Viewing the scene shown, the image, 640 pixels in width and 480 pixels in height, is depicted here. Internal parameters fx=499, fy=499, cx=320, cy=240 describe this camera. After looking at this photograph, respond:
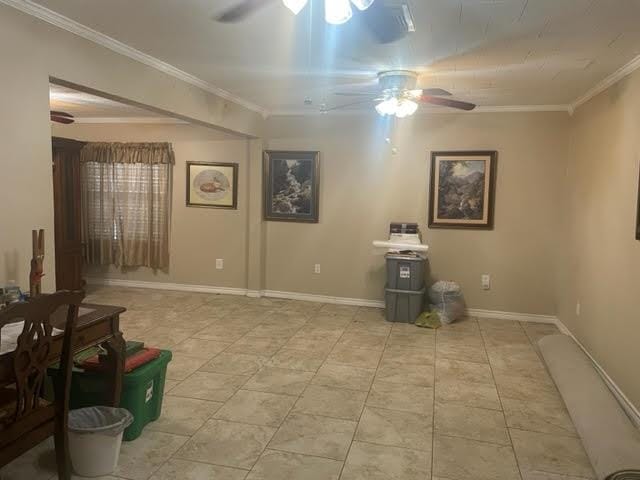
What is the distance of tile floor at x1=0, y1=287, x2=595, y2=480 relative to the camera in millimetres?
2520

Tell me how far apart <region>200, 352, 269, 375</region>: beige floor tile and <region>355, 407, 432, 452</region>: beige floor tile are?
1.05 metres

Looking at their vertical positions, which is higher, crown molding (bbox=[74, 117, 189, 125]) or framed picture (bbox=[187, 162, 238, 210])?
crown molding (bbox=[74, 117, 189, 125])

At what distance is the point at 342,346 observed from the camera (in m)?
4.38

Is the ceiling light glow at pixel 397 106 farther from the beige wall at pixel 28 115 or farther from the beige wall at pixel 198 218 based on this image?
the beige wall at pixel 198 218

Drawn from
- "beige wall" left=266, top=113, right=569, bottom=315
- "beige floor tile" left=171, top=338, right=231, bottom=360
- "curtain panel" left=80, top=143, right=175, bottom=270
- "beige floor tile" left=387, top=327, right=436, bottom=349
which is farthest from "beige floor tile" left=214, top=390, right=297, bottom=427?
"curtain panel" left=80, top=143, right=175, bottom=270

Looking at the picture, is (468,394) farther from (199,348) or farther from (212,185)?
(212,185)

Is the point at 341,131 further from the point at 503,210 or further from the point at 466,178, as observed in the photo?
the point at 503,210

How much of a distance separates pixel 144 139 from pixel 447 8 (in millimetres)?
4793

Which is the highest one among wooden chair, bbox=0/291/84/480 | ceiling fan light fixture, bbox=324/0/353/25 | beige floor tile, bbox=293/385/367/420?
ceiling fan light fixture, bbox=324/0/353/25

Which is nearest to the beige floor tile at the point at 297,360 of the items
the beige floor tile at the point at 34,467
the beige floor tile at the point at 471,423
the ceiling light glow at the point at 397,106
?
the beige floor tile at the point at 471,423

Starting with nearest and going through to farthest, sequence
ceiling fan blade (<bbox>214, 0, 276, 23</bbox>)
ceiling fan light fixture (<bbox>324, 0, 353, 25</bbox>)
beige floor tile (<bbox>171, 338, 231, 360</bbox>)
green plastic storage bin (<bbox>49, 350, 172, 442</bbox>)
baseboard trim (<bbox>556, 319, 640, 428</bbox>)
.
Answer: ceiling fan light fixture (<bbox>324, 0, 353, 25</bbox>) → ceiling fan blade (<bbox>214, 0, 276, 23</bbox>) → green plastic storage bin (<bbox>49, 350, 172, 442</bbox>) → baseboard trim (<bbox>556, 319, 640, 428</bbox>) → beige floor tile (<bbox>171, 338, 231, 360</bbox>)

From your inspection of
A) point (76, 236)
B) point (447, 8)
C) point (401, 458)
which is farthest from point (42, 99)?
point (76, 236)

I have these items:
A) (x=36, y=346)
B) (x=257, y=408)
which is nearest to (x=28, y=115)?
(x=36, y=346)

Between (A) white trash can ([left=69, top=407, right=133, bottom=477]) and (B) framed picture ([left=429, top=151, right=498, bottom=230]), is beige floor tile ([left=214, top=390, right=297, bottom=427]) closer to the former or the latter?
(A) white trash can ([left=69, top=407, right=133, bottom=477])
